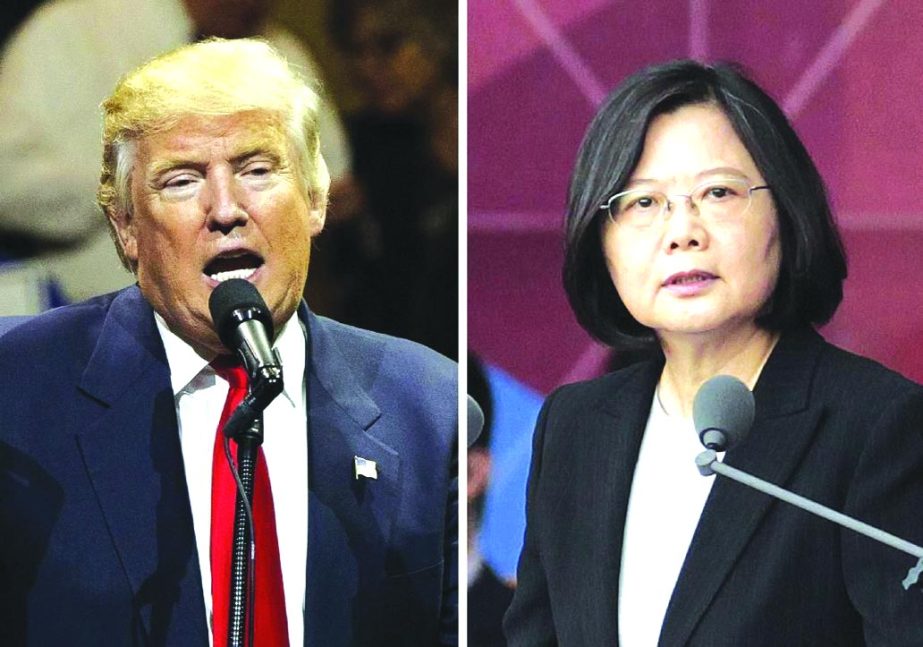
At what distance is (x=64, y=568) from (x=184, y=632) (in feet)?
1.05

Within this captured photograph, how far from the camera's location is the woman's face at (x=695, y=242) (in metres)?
4.20

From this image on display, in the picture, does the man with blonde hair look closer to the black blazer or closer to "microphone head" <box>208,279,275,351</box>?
the black blazer

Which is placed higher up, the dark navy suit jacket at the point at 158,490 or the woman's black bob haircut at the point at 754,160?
the woman's black bob haircut at the point at 754,160

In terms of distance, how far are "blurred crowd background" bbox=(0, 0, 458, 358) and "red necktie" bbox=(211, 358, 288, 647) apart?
384 mm

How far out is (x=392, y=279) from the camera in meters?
4.48

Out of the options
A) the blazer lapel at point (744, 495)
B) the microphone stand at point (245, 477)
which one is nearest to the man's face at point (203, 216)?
the microphone stand at point (245, 477)

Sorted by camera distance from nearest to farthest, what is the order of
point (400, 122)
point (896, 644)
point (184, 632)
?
1. point (896, 644)
2. point (184, 632)
3. point (400, 122)

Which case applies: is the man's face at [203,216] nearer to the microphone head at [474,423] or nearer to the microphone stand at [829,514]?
the microphone head at [474,423]

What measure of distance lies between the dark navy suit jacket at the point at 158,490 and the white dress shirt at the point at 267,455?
0.02m

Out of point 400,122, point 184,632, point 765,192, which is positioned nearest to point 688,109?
point 765,192

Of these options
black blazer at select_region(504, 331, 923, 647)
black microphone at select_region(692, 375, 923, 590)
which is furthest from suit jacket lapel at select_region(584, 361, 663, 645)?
black microphone at select_region(692, 375, 923, 590)

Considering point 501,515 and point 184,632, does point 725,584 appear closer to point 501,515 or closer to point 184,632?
point 501,515

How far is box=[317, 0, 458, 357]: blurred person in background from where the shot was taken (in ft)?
14.7

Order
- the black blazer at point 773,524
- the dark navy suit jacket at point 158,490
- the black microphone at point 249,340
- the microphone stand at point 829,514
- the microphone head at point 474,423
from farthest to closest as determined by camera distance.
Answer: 1. the microphone head at point 474,423
2. the dark navy suit jacket at point 158,490
3. the black blazer at point 773,524
4. the black microphone at point 249,340
5. the microphone stand at point 829,514
